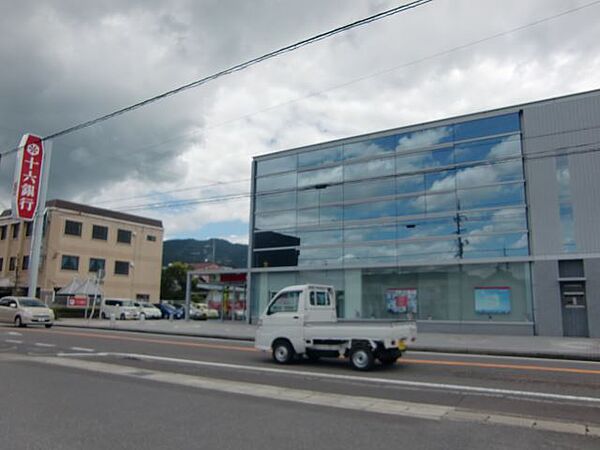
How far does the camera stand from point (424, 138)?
27.4 m

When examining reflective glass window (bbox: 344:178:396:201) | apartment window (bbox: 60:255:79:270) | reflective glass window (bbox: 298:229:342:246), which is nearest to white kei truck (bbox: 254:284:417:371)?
reflective glass window (bbox: 344:178:396:201)

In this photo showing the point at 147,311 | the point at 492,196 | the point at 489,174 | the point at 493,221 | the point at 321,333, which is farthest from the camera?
the point at 147,311

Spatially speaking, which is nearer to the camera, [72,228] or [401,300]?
[401,300]

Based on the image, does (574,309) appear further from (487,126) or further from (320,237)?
(320,237)

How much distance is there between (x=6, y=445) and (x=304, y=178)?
2677 centimetres

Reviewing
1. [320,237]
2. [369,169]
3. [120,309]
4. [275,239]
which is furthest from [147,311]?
[369,169]

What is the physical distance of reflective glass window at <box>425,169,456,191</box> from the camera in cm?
2605

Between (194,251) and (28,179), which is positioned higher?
(194,251)

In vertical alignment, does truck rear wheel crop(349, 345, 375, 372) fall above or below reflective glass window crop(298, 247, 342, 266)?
below

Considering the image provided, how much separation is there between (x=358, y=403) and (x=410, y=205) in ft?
66.9

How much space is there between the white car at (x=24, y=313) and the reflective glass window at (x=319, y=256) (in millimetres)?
14382

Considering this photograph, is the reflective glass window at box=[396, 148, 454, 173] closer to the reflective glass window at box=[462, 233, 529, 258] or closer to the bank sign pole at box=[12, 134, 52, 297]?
the reflective glass window at box=[462, 233, 529, 258]

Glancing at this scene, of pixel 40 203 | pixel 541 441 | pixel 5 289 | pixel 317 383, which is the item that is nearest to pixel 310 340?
pixel 317 383

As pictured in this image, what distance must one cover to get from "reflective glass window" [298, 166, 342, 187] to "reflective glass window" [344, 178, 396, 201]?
3.52ft
